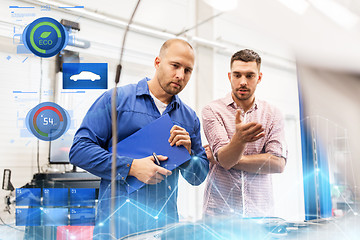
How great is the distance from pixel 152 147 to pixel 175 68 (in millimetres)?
216

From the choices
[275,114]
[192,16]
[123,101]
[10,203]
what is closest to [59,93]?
[123,101]

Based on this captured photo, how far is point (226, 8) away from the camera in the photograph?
896mm

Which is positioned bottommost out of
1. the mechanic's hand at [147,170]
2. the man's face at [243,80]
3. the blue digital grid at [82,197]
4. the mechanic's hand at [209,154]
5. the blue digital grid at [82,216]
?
the blue digital grid at [82,216]

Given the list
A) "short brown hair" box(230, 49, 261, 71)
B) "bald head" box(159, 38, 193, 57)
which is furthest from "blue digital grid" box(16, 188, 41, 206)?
"short brown hair" box(230, 49, 261, 71)

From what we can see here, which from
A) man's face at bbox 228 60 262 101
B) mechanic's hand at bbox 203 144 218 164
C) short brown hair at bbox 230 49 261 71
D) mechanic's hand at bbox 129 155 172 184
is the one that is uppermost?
short brown hair at bbox 230 49 261 71

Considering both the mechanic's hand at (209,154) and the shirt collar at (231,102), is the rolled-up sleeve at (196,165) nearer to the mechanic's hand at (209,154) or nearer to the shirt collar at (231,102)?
the mechanic's hand at (209,154)

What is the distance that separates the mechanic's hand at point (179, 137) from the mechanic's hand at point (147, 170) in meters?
0.05

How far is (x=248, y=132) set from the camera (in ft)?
2.47

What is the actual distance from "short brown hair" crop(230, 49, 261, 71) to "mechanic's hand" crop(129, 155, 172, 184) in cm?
35

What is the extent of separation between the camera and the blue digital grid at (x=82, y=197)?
2.60 feet

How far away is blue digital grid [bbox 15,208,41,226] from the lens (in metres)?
0.80

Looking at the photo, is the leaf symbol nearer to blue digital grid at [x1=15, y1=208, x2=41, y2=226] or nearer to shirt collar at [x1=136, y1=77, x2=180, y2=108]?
shirt collar at [x1=136, y1=77, x2=180, y2=108]

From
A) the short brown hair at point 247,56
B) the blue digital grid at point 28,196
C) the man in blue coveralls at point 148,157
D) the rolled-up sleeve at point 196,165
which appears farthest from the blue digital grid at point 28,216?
the short brown hair at point 247,56
